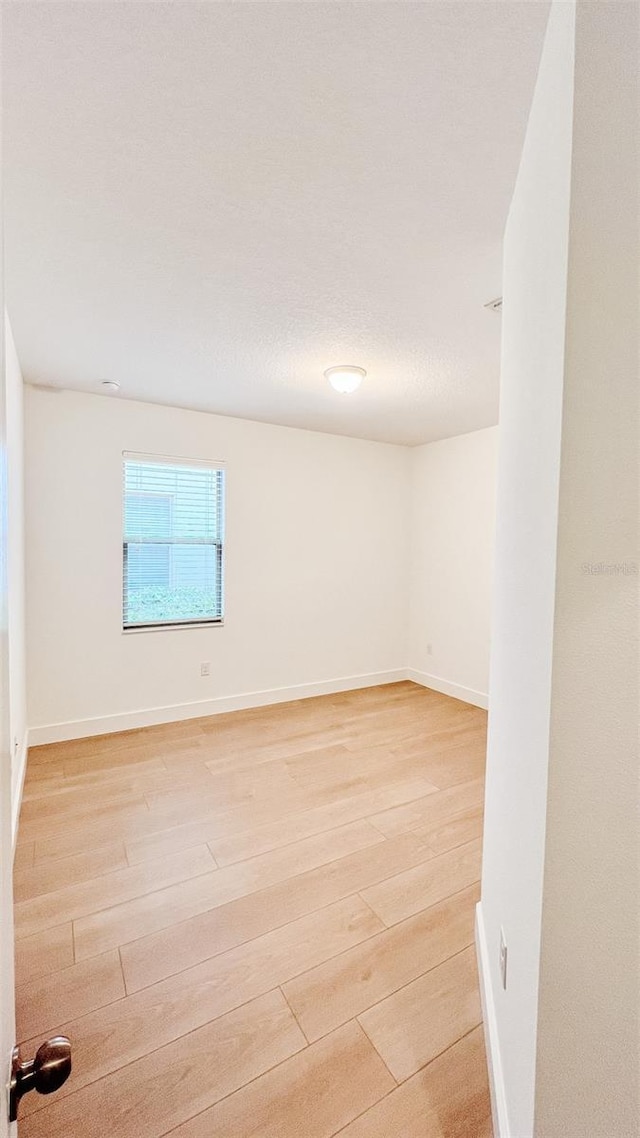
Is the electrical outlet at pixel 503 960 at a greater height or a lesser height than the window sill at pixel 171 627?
lesser

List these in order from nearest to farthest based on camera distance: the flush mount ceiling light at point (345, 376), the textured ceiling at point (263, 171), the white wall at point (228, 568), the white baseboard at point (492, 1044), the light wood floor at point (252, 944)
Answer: the textured ceiling at point (263, 171), the white baseboard at point (492, 1044), the light wood floor at point (252, 944), the flush mount ceiling light at point (345, 376), the white wall at point (228, 568)

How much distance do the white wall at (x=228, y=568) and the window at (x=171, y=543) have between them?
100 millimetres

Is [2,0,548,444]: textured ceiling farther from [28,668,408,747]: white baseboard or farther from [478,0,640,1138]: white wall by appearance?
[28,668,408,747]: white baseboard

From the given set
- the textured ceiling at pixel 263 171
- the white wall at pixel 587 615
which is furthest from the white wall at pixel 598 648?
the textured ceiling at pixel 263 171

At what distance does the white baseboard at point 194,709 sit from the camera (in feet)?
10.9

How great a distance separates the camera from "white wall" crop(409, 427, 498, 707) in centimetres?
418

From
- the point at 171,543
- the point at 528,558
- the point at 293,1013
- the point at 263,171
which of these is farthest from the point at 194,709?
the point at 263,171

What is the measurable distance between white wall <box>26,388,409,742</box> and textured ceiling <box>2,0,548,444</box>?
103cm

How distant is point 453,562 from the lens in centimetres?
452

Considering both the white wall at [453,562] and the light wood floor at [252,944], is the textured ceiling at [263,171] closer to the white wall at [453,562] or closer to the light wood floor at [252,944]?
the white wall at [453,562]

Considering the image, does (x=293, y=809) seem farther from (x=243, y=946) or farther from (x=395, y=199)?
(x=395, y=199)

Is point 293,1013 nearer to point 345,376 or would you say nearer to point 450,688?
point 345,376

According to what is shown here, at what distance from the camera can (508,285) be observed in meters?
1.42

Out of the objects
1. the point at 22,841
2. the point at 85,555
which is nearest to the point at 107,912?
→ the point at 22,841
